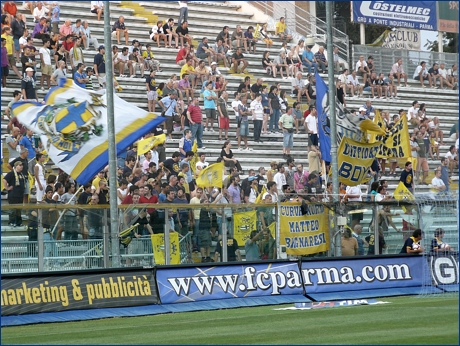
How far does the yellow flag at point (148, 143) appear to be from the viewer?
79.5 feet

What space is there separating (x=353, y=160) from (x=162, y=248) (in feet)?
19.3

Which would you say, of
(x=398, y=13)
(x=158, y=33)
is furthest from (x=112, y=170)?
(x=398, y=13)

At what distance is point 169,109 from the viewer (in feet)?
99.0

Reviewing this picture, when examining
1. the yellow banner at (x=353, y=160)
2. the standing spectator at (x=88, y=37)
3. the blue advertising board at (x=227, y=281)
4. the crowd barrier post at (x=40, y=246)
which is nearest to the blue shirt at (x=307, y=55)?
the standing spectator at (x=88, y=37)

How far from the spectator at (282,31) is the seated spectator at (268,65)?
9.79ft

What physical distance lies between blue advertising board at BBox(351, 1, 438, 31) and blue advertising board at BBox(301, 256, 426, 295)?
22214mm

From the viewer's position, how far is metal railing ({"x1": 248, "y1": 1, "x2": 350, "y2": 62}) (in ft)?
139

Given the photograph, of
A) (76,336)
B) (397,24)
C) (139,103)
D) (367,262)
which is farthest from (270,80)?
(76,336)

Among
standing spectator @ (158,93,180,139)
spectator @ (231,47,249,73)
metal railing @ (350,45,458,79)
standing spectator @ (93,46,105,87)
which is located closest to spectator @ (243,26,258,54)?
spectator @ (231,47,249,73)

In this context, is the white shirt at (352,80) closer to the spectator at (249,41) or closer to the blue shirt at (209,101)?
the spectator at (249,41)

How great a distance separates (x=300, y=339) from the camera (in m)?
13.2

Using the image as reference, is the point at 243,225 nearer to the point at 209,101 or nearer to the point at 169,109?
the point at 169,109

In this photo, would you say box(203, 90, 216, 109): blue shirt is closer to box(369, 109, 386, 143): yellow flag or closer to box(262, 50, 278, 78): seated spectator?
box(369, 109, 386, 143): yellow flag

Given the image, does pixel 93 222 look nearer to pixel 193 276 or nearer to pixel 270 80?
pixel 193 276
